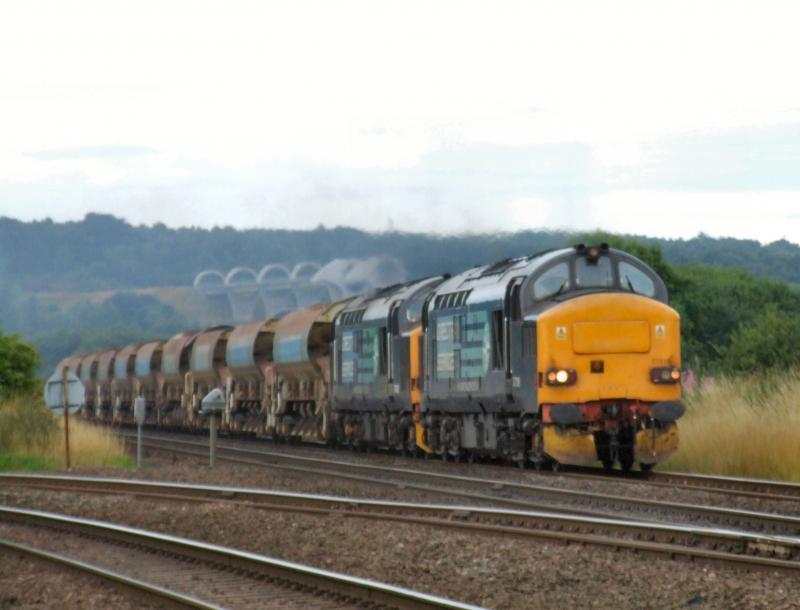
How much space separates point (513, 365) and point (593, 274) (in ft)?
5.90

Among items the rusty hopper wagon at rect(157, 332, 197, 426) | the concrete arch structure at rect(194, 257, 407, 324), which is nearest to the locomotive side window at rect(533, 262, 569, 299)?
the concrete arch structure at rect(194, 257, 407, 324)

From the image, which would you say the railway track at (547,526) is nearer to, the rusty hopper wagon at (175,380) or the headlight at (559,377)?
the headlight at (559,377)

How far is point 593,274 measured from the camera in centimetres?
2230

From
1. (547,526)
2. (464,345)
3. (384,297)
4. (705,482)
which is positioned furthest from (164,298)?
(547,526)

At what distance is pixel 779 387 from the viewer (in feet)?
81.1

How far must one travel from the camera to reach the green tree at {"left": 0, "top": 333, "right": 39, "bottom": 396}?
165ft

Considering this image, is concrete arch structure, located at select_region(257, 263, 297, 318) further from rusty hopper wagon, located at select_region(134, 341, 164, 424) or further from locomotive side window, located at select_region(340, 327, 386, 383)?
locomotive side window, located at select_region(340, 327, 386, 383)

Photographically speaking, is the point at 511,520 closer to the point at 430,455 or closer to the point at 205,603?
the point at 205,603

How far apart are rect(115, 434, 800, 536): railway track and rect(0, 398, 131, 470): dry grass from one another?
566cm

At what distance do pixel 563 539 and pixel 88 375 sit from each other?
55.0 m

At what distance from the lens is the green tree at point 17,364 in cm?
5022

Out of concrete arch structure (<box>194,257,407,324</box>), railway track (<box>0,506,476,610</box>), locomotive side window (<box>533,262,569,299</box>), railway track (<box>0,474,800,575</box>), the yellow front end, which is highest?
concrete arch structure (<box>194,257,407,324</box>)

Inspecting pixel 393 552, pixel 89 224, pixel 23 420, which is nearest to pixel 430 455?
pixel 23 420

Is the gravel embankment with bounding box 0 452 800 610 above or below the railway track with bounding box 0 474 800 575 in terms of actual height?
below
